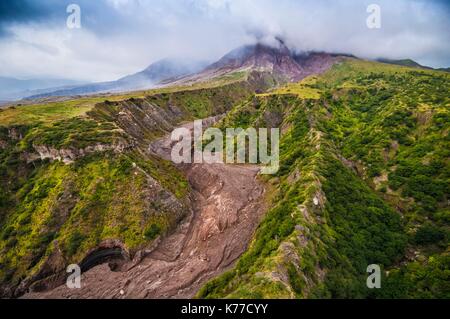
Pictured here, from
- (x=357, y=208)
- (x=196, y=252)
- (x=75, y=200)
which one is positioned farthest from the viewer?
(x=75, y=200)

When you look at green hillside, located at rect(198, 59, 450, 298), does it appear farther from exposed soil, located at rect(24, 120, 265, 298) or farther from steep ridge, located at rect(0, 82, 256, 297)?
steep ridge, located at rect(0, 82, 256, 297)

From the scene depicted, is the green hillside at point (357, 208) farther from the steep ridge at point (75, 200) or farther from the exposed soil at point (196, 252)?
the steep ridge at point (75, 200)

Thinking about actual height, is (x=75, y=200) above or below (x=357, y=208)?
above

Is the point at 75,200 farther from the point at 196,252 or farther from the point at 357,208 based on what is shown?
the point at 357,208

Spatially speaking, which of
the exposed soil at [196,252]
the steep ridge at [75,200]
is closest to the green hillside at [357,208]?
the exposed soil at [196,252]

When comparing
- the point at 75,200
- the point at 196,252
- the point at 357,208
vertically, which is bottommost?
the point at 196,252

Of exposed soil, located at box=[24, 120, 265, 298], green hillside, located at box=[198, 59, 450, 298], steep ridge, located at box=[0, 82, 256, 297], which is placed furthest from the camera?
steep ridge, located at box=[0, 82, 256, 297]

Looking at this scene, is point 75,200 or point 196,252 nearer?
point 196,252

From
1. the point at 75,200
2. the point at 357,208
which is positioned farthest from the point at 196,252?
the point at 357,208

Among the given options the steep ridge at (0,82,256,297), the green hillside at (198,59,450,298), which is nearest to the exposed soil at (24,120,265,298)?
the steep ridge at (0,82,256,297)
